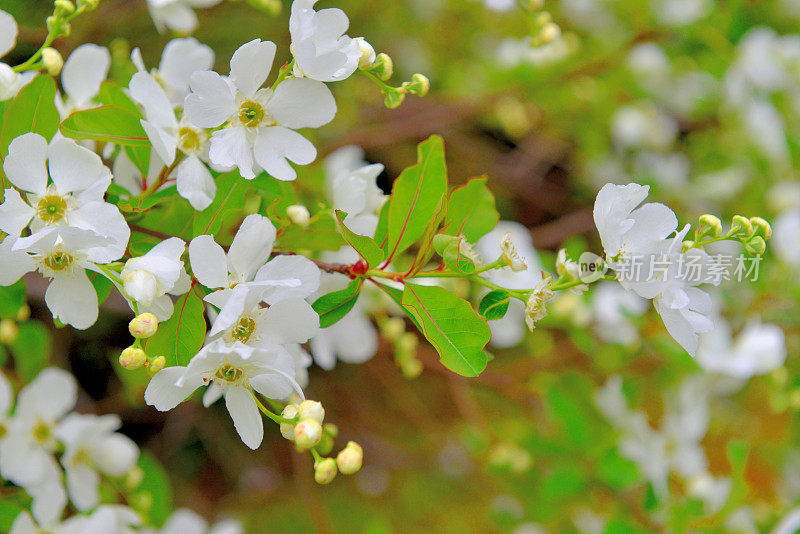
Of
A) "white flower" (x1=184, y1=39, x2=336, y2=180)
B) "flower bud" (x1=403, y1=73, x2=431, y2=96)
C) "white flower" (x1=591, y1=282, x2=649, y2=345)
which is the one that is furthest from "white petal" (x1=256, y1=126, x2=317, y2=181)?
"white flower" (x1=591, y1=282, x2=649, y2=345)

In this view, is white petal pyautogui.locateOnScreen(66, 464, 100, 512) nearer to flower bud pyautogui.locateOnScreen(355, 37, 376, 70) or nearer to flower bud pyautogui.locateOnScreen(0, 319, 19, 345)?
flower bud pyautogui.locateOnScreen(0, 319, 19, 345)

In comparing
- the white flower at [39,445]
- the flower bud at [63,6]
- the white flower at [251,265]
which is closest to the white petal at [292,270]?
the white flower at [251,265]

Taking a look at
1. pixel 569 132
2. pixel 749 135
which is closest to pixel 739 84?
pixel 749 135

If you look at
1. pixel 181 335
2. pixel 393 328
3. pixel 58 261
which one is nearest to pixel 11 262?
pixel 58 261

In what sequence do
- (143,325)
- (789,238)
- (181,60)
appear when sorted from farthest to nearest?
(789,238) < (181,60) < (143,325)

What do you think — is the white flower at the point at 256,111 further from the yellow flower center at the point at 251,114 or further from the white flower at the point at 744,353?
the white flower at the point at 744,353

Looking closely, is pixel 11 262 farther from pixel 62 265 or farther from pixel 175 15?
pixel 175 15
